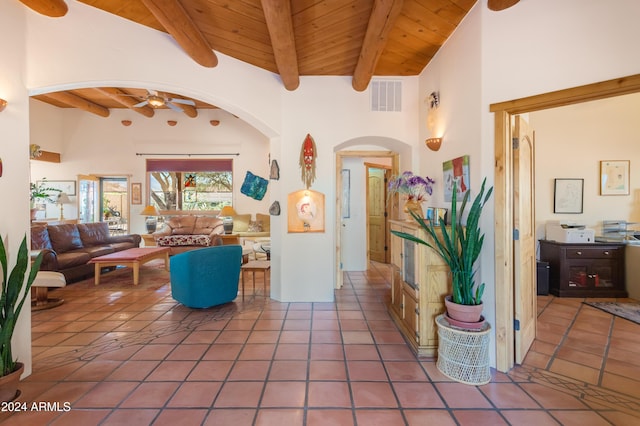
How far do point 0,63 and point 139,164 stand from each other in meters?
6.11

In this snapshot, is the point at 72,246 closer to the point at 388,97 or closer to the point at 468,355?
the point at 388,97

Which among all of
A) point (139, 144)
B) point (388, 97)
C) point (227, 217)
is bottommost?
point (227, 217)

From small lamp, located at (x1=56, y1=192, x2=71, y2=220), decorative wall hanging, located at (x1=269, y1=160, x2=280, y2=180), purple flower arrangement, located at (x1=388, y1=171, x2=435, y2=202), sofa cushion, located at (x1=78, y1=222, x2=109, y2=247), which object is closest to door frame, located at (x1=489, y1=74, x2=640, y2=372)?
purple flower arrangement, located at (x1=388, y1=171, x2=435, y2=202)

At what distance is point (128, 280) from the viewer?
182 inches

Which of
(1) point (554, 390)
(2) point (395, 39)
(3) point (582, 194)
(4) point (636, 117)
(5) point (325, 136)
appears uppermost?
(2) point (395, 39)

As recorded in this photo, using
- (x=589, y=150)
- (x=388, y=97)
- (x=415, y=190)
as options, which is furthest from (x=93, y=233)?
(x=589, y=150)

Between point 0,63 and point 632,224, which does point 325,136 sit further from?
point 632,224

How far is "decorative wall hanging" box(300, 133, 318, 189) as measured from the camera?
3.56 m

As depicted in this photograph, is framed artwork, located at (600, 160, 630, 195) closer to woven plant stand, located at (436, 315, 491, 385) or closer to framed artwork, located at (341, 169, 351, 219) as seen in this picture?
woven plant stand, located at (436, 315, 491, 385)

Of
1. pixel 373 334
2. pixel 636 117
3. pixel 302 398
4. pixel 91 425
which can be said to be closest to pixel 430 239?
pixel 373 334

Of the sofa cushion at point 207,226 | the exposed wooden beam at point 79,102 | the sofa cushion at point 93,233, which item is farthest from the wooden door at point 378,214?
the exposed wooden beam at point 79,102

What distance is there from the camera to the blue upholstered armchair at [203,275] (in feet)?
10.6

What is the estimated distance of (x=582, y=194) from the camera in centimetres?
398

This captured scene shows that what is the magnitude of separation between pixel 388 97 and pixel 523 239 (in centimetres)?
234
